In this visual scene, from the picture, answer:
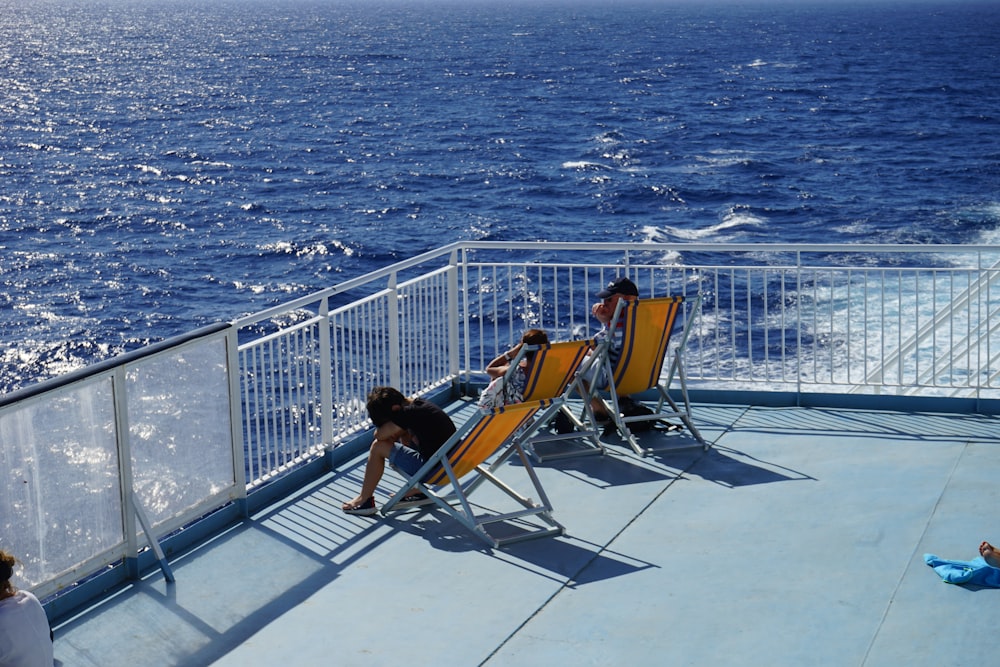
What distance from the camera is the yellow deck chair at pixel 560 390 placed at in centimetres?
676

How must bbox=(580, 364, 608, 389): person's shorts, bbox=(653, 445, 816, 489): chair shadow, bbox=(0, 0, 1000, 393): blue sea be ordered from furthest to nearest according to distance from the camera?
bbox=(0, 0, 1000, 393): blue sea
bbox=(580, 364, 608, 389): person's shorts
bbox=(653, 445, 816, 489): chair shadow

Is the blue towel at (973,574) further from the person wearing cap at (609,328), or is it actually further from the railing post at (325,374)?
the railing post at (325,374)

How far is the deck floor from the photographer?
5.04 meters

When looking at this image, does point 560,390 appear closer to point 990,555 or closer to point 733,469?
point 733,469

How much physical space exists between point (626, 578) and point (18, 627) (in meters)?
2.78

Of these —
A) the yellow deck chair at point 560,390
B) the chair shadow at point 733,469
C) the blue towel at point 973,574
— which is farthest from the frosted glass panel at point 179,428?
the blue towel at point 973,574

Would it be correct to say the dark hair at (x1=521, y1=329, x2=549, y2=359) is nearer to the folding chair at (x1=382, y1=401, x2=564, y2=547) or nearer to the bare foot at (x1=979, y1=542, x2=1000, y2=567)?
the folding chair at (x1=382, y1=401, x2=564, y2=547)

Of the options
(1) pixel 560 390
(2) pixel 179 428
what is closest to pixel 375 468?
(2) pixel 179 428

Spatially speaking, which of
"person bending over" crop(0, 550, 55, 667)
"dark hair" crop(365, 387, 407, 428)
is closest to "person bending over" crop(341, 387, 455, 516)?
"dark hair" crop(365, 387, 407, 428)

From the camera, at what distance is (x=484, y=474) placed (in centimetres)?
649

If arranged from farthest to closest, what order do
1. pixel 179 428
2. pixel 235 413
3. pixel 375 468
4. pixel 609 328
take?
pixel 609 328
pixel 375 468
pixel 235 413
pixel 179 428

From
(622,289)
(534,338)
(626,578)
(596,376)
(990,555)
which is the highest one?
(622,289)

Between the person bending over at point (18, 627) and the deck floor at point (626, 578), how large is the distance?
47.0 inches

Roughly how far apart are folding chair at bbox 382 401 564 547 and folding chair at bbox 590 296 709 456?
115 centimetres
